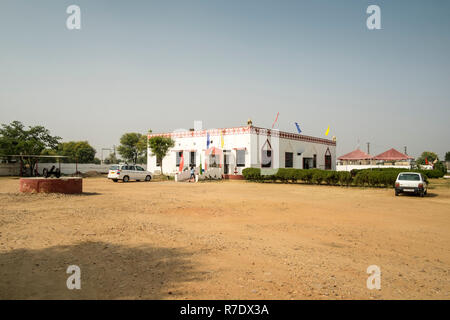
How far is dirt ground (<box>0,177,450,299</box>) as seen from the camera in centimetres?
412

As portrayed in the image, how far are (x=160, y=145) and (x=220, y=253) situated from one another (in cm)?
2966

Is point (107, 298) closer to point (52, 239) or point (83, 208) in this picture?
point (52, 239)

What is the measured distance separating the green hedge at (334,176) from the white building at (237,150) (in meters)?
2.47

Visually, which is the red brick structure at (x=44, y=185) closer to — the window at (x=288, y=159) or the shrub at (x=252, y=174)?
the shrub at (x=252, y=174)

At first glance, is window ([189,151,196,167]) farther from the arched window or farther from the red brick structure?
the red brick structure

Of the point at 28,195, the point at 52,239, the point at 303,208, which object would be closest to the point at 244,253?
the point at 52,239

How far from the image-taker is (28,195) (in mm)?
13672

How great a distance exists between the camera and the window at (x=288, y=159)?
34062 mm

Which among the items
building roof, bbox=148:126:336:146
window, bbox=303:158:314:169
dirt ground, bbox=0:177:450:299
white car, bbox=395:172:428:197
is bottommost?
dirt ground, bbox=0:177:450:299

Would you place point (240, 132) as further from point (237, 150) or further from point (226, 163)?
point (226, 163)

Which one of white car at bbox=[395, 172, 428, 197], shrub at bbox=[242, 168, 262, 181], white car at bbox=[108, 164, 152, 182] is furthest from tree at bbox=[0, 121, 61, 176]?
white car at bbox=[395, 172, 428, 197]

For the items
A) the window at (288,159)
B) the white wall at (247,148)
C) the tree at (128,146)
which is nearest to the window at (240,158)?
the white wall at (247,148)

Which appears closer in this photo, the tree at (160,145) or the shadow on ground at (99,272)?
the shadow on ground at (99,272)
